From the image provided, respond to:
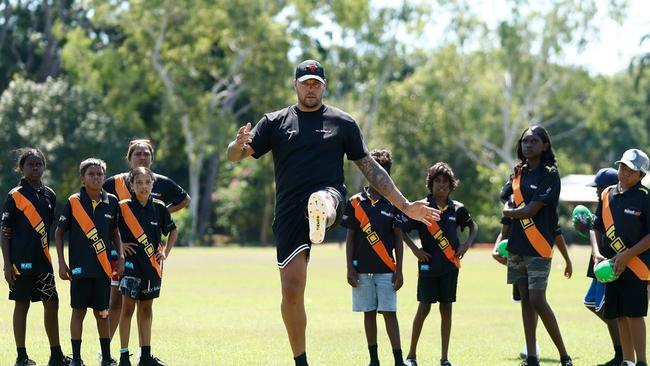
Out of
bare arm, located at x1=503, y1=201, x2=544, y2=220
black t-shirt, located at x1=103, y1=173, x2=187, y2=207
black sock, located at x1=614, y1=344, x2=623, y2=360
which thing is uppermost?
black t-shirt, located at x1=103, y1=173, x2=187, y2=207

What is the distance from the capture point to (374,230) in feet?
38.9

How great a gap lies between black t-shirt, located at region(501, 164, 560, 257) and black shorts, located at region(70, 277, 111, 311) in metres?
3.79

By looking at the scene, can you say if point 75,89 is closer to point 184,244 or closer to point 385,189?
point 184,244

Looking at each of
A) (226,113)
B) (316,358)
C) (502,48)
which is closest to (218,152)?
(226,113)

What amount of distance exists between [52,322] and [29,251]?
0.69m

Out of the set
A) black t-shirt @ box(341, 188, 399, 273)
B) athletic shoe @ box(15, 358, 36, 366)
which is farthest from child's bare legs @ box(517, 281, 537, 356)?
athletic shoe @ box(15, 358, 36, 366)

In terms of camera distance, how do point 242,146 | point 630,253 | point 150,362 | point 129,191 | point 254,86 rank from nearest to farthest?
point 242,146 → point 630,253 → point 150,362 → point 129,191 → point 254,86

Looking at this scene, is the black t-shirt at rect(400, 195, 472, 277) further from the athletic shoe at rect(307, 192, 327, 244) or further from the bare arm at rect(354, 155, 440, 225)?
the athletic shoe at rect(307, 192, 327, 244)

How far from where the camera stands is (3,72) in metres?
62.6

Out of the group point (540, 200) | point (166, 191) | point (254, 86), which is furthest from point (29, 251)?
point (254, 86)

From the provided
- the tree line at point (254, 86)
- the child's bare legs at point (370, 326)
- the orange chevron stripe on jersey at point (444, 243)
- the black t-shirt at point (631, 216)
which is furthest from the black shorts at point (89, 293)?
the tree line at point (254, 86)

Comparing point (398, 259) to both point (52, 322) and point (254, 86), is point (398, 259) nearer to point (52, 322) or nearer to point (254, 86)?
point (52, 322)

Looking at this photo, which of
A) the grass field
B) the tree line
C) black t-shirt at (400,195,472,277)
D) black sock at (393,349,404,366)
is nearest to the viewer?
black sock at (393,349,404,366)

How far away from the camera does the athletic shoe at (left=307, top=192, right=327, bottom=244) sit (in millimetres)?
8695
